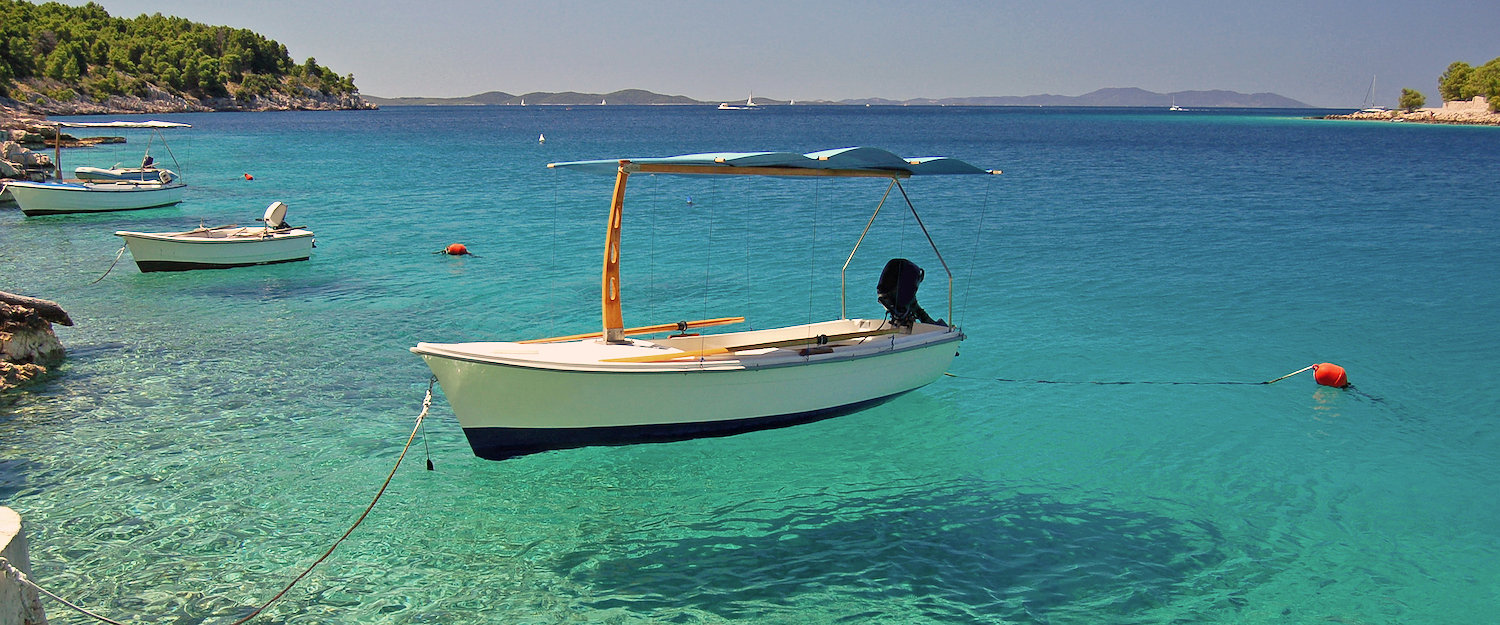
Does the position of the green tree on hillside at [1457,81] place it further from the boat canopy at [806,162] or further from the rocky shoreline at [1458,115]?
the boat canopy at [806,162]

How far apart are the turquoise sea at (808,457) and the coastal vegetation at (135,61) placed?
9432 centimetres

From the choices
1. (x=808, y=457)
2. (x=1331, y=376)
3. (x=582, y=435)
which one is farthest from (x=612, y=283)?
(x=1331, y=376)

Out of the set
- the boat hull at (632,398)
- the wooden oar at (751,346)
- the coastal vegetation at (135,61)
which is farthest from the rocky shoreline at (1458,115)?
the coastal vegetation at (135,61)

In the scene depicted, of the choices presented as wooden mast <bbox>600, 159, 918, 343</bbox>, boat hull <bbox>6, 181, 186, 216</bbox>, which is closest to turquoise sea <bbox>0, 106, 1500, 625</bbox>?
wooden mast <bbox>600, 159, 918, 343</bbox>

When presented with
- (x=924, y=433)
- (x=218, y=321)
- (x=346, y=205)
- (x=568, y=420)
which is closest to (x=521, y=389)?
(x=568, y=420)

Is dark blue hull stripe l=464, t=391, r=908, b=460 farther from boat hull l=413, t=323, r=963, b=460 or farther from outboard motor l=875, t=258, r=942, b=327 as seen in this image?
outboard motor l=875, t=258, r=942, b=327

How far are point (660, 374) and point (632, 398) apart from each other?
1.28ft

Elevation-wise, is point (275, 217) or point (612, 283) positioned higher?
point (612, 283)

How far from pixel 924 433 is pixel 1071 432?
1901 millimetres

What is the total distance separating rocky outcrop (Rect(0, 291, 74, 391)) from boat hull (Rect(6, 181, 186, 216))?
18840 millimetres

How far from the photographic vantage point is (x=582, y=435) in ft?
31.1

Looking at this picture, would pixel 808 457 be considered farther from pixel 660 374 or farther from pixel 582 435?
pixel 582 435

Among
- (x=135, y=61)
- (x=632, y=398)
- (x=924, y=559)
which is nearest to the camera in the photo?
(x=924, y=559)

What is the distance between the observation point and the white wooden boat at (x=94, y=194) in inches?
1108
